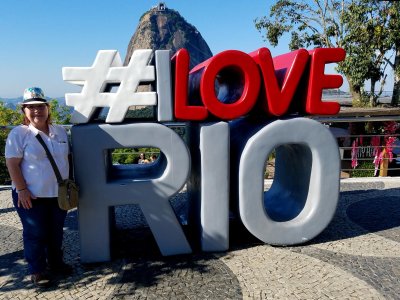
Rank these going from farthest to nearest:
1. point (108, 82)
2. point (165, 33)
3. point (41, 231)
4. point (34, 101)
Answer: point (165, 33) → point (108, 82) → point (41, 231) → point (34, 101)

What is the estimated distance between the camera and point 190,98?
15.3ft

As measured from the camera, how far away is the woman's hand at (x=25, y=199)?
3.21 m

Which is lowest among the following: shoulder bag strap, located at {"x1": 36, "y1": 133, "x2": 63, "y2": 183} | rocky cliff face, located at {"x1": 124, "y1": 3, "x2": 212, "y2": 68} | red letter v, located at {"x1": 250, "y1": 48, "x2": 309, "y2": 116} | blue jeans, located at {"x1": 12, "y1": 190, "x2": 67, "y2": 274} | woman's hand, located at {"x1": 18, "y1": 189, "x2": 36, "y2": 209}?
blue jeans, located at {"x1": 12, "y1": 190, "x2": 67, "y2": 274}

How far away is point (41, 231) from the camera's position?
11.1 ft

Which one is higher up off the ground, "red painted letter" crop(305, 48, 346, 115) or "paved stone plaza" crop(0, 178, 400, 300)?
"red painted letter" crop(305, 48, 346, 115)

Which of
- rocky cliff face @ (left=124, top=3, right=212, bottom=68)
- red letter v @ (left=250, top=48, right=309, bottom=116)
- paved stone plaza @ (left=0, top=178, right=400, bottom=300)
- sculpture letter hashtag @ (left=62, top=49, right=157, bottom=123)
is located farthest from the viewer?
rocky cliff face @ (left=124, top=3, right=212, bottom=68)

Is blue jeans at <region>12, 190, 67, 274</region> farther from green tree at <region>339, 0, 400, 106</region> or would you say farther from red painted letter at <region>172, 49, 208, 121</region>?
green tree at <region>339, 0, 400, 106</region>

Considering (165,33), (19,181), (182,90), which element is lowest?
(19,181)

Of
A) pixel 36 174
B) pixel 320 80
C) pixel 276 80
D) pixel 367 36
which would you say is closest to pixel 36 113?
pixel 36 174

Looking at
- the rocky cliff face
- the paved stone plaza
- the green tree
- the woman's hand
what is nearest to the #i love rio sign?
the paved stone plaza

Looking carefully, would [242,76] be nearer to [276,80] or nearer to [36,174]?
[276,80]

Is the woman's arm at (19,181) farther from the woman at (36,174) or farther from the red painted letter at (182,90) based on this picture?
the red painted letter at (182,90)

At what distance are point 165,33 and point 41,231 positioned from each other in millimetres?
149660

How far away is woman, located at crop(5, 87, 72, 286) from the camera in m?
3.21
